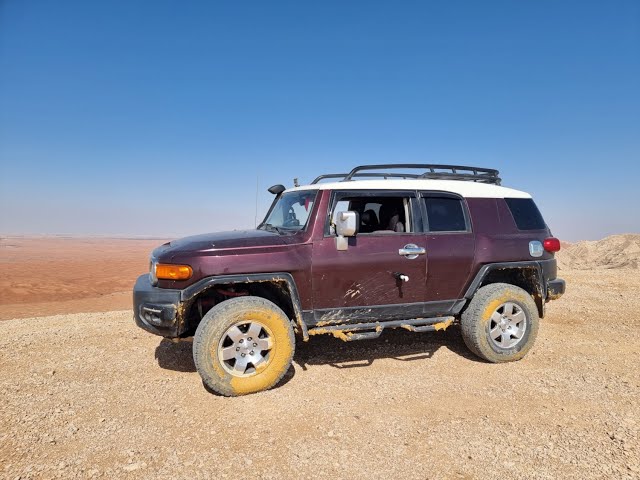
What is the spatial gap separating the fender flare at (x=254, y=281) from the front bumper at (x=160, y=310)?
0.12m

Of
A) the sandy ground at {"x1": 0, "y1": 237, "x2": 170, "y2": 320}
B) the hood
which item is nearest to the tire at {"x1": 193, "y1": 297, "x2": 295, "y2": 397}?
the hood

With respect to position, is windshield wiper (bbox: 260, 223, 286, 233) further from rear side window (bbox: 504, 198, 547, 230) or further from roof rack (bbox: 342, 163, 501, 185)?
rear side window (bbox: 504, 198, 547, 230)

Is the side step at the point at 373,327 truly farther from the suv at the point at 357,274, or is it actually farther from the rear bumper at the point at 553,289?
the rear bumper at the point at 553,289

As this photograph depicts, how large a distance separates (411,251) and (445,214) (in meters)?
0.76

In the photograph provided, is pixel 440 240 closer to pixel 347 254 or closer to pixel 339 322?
pixel 347 254

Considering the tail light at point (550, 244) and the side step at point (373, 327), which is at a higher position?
the tail light at point (550, 244)

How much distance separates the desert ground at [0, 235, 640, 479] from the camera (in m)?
2.61

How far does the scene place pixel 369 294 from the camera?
410 cm

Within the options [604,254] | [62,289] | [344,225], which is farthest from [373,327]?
[604,254]

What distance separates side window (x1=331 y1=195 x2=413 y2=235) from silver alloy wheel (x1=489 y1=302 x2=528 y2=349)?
158 cm

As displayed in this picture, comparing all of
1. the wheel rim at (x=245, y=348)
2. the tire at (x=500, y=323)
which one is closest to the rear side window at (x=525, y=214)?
the tire at (x=500, y=323)

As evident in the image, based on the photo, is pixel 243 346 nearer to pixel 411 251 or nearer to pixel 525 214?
pixel 411 251

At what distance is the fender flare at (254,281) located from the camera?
3.56 meters

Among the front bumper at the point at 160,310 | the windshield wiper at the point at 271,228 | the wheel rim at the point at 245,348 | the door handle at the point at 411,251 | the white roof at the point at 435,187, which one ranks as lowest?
the wheel rim at the point at 245,348
